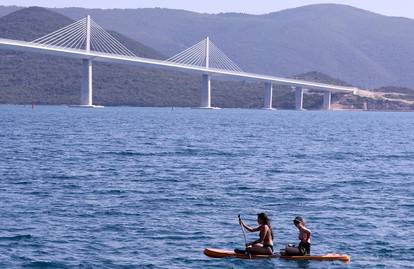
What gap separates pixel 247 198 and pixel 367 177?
37.5 feet

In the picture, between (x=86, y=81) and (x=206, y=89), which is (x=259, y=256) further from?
(x=206, y=89)

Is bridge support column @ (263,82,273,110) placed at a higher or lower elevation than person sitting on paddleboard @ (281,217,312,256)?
higher

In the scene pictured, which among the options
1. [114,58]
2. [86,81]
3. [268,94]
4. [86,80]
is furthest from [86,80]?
[268,94]

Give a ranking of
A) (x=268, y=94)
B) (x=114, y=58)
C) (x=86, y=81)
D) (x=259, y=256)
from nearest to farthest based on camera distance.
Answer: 1. (x=259, y=256)
2. (x=86, y=81)
3. (x=114, y=58)
4. (x=268, y=94)

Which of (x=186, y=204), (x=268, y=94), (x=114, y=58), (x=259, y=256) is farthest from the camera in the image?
(x=268, y=94)

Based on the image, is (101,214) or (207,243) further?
(101,214)

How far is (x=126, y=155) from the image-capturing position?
5906cm

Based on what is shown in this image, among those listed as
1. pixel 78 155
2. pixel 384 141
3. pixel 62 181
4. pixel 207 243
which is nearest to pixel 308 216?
pixel 207 243

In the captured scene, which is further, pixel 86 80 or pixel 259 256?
pixel 86 80

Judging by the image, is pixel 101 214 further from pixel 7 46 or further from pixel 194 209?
pixel 7 46

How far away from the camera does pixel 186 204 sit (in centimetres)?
3503

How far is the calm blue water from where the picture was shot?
87.0 ft

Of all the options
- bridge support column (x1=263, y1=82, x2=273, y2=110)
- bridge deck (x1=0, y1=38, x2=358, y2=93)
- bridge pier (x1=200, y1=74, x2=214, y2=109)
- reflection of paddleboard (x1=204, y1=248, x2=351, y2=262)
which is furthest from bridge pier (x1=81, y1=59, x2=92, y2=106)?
reflection of paddleboard (x1=204, y1=248, x2=351, y2=262)

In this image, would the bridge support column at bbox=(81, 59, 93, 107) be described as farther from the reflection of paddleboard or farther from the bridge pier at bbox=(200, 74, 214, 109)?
the reflection of paddleboard
